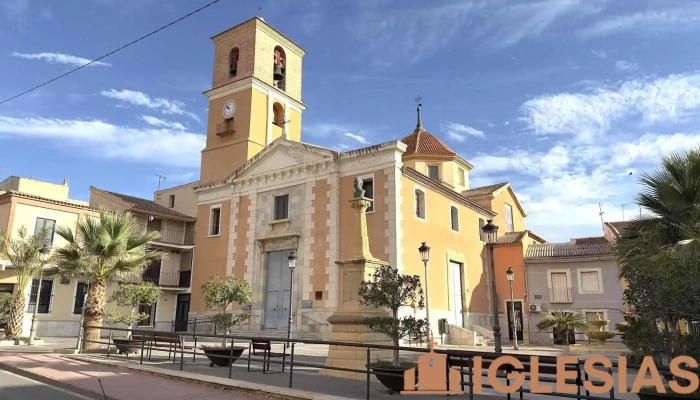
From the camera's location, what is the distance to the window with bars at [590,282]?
83.0ft

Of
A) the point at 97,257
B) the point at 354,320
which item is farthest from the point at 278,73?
the point at 354,320

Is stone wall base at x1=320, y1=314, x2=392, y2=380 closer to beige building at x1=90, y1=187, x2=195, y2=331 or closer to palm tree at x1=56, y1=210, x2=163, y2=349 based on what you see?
palm tree at x1=56, y1=210, x2=163, y2=349

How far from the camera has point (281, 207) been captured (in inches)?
916

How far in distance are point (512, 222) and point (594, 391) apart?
2766cm

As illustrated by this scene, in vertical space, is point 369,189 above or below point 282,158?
below

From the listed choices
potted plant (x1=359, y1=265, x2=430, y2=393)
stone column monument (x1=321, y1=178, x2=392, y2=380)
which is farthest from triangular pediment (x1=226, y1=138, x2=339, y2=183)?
potted plant (x1=359, y1=265, x2=430, y2=393)

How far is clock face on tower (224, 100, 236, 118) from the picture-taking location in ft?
92.7

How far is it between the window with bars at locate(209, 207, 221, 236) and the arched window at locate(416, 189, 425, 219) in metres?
10.5

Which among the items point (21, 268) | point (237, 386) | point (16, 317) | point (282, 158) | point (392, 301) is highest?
point (282, 158)

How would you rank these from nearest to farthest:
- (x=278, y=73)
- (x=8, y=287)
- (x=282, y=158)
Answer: (x=282, y=158)
(x=8, y=287)
(x=278, y=73)

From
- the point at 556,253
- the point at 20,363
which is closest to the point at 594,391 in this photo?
the point at 20,363

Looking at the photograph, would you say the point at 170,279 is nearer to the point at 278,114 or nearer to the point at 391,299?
the point at 278,114

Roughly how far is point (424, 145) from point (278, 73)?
389 inches

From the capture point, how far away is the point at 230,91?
28641 mm
